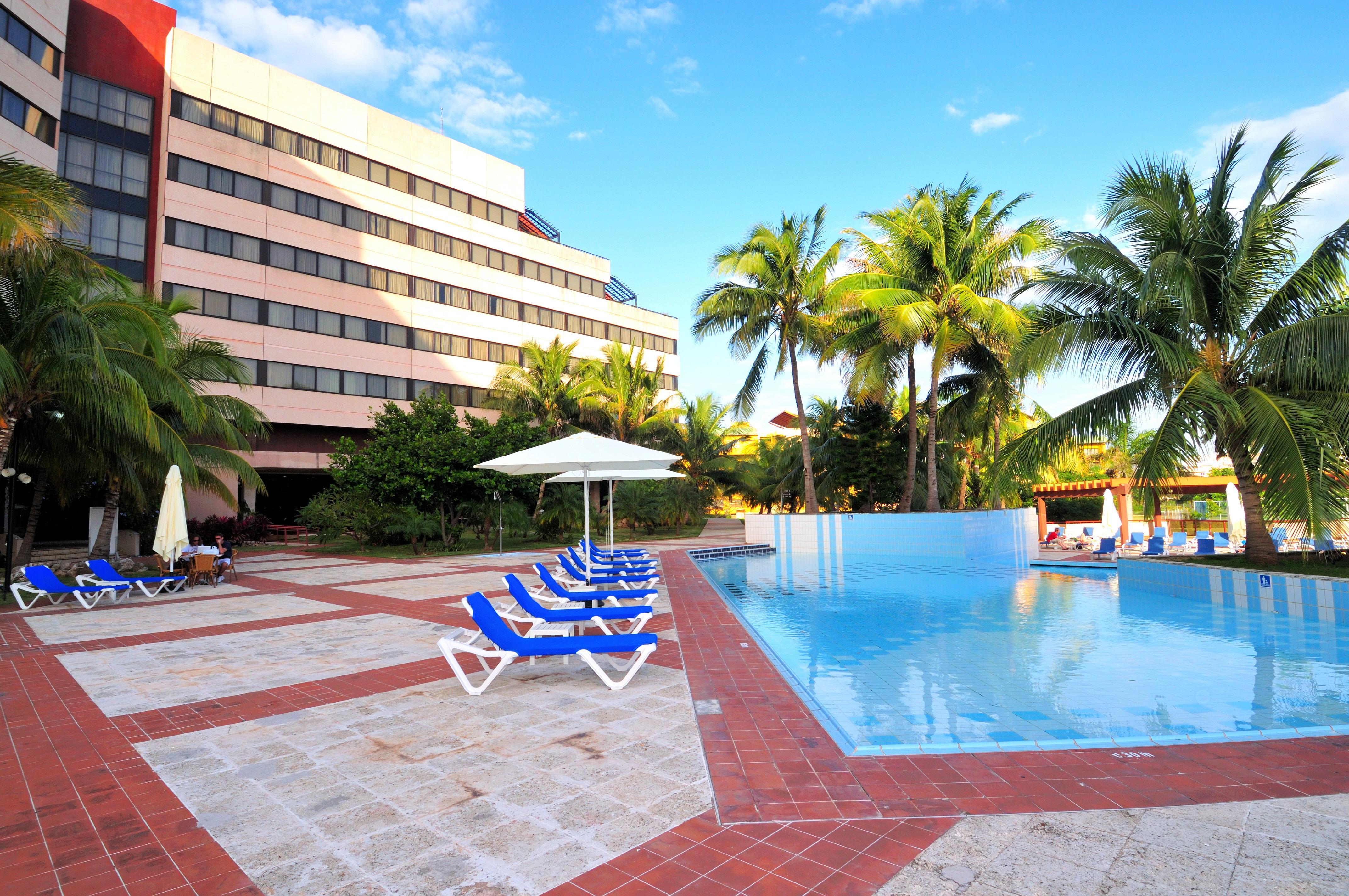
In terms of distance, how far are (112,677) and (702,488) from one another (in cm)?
2601

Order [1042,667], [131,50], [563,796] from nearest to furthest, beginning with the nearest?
[563,796]
[1042,667]
[131,50]

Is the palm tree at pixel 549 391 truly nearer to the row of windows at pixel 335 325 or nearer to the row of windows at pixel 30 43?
the row of windows at pixel 335 325

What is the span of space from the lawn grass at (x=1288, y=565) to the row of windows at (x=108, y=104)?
34.3 m

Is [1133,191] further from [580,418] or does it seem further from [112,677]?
[580,418]

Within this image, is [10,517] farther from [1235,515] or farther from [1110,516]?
[1235,515]

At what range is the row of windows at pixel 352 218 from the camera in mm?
26422

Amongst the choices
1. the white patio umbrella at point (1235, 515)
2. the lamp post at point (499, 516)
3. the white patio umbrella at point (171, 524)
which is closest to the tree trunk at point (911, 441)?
the white patio umbrella at point (1235, 515)

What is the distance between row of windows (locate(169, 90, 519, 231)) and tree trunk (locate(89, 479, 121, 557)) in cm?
1922

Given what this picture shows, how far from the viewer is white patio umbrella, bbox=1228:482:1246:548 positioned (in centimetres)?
1611

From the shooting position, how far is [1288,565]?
31.9 feet

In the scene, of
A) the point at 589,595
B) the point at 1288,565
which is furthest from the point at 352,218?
the point at 1288,565

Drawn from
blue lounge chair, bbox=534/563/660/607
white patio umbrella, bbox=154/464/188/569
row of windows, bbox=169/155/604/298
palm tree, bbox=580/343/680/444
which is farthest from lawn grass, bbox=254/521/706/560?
row of windows, bbox=169/155/604/298

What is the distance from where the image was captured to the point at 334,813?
329cm

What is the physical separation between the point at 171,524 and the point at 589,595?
902 centimetres
